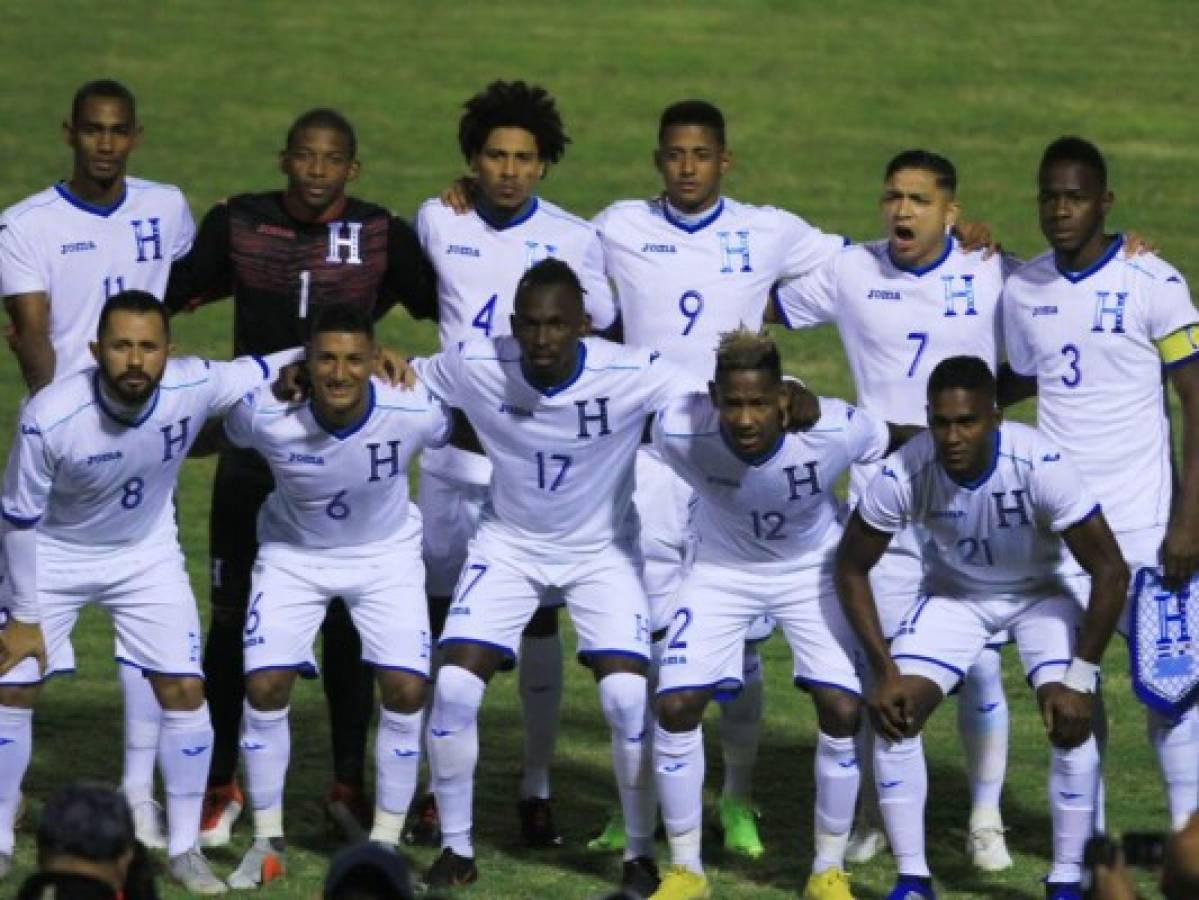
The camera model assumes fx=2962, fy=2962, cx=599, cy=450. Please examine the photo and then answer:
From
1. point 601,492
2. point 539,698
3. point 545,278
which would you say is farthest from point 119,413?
point 539,698

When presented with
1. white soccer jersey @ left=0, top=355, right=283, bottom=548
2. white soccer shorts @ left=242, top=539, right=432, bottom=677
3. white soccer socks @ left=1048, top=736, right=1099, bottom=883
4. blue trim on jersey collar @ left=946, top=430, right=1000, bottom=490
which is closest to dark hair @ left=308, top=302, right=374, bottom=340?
white soccer jersey @ left=0, top=355, right=283, bottom=548

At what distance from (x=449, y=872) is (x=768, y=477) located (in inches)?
76.4

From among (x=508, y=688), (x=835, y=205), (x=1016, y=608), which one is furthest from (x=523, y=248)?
(x=835, y=205)

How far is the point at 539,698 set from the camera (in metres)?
12.3

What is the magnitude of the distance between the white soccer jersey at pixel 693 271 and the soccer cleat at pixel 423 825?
2.09m

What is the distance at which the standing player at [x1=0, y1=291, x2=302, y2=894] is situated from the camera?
10969mm

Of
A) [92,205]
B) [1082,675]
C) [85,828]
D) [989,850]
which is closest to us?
[85,828]

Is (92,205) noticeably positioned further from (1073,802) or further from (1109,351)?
(1073,802)

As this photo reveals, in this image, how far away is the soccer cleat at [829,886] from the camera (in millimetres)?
11117

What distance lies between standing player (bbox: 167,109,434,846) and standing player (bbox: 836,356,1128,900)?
228 cm

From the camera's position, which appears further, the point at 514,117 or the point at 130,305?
the point at 514,117

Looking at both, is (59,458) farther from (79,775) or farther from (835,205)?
(835,205)

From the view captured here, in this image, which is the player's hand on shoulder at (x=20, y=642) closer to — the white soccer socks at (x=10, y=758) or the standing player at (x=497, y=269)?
the white soccer socks at (x=10, y=758)

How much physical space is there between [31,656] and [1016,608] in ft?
12.1
